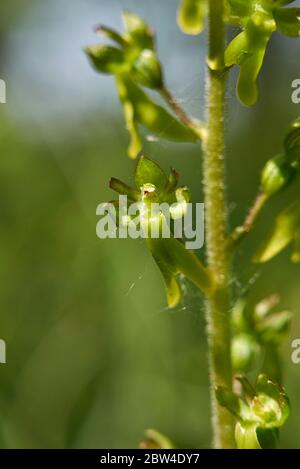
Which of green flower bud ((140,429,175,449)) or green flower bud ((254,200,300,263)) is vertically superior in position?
green flower bud ((254,200,300,263))

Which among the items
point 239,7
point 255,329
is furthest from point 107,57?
point 255,329

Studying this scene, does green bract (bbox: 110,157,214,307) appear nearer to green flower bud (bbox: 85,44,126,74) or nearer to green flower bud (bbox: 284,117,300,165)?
green flower bud (bbox: 284,117,300,165)

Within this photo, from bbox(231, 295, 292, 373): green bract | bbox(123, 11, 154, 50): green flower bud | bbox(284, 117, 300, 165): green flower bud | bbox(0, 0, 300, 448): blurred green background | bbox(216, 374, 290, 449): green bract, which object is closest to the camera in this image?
bbox(216, 374, 290, 449): green bract

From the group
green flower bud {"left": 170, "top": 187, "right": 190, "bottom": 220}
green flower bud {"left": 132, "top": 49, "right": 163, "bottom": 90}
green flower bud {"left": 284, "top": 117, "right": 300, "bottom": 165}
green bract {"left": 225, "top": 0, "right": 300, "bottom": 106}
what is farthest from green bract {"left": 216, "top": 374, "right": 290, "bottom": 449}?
green flower bud {"left": 132, "top": 49, "right": 163, "bottom": 90}

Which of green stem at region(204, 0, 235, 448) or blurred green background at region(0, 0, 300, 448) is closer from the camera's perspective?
green stem at region(204, 0, 235, 448)

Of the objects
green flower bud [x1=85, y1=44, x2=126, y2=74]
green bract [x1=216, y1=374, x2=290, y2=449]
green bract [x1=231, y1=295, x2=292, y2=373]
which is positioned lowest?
green bract [x1=216, y1=374, x2=290, y2=449]
